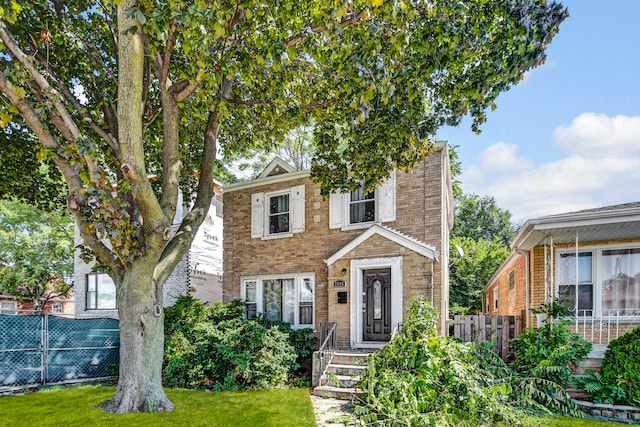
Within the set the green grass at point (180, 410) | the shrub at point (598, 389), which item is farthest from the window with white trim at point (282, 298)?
the shrub at point (598, 389)

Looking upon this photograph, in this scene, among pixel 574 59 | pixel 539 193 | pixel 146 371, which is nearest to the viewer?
pixel 146 371

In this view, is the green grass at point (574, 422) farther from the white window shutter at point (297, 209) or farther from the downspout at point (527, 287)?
the white window shutter at point (297, 209)

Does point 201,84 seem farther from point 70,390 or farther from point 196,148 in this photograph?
point 70,390

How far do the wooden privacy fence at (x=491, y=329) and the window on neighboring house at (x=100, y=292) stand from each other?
14.8 metres

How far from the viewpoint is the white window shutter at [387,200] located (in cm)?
1216

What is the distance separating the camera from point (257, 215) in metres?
14.6

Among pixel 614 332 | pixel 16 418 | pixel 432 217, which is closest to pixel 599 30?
pixel 432 217

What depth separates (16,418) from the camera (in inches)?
293

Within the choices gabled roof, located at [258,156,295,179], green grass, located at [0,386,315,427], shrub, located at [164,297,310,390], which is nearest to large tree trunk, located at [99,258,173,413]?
green grass, located at [0,386,315,427]

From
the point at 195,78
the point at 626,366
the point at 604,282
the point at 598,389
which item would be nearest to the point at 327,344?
the point at 598,389

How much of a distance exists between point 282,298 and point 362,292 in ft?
9.57

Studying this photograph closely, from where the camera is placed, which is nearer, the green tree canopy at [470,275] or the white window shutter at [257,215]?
the white window shutter at [257,215]

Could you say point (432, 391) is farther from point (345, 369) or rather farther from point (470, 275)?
point (470, 275)

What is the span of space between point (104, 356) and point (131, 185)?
22.1ft
